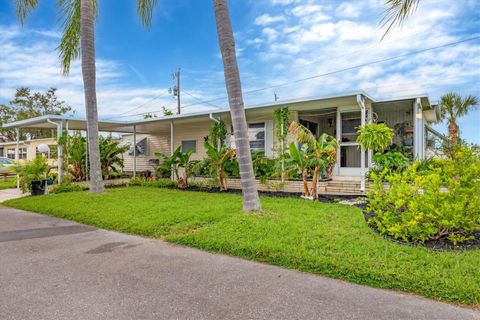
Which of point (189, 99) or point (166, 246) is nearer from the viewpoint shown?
point (166, 246)

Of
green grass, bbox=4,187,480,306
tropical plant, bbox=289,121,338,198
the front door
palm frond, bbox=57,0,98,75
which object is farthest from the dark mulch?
palm frond, bbox=57,0,98,75

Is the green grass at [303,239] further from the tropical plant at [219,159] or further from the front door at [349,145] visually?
the front door at [349,145]

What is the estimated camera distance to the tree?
118 feet

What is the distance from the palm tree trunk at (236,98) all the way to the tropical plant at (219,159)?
4.65 meters

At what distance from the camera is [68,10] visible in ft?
39.5

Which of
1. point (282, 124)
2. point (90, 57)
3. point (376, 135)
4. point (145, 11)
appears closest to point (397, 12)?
point (376, 135)

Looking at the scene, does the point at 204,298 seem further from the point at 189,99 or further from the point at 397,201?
the point at 189,99

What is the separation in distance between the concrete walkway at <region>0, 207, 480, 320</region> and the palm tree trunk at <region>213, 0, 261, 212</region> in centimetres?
217

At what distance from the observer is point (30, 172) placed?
40.5 ft

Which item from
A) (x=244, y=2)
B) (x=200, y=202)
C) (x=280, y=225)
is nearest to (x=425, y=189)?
(x=280, y=225)

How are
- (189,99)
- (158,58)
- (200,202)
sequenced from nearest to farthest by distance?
(200,202)
(158,58)
(189,99)

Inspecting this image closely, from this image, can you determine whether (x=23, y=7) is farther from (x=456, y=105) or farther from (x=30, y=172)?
(x=456, y=105)

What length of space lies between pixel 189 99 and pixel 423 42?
23.1 m

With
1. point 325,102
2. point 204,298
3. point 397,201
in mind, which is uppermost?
point 325,102
